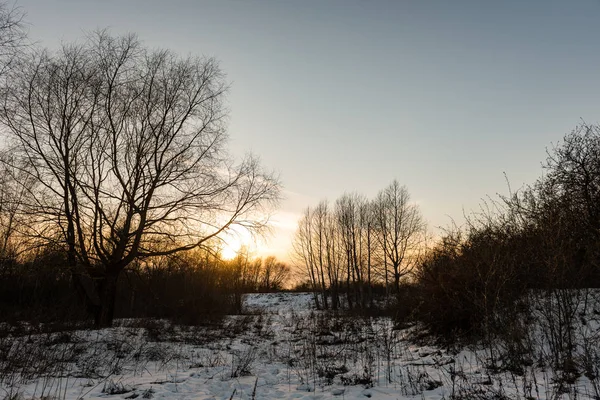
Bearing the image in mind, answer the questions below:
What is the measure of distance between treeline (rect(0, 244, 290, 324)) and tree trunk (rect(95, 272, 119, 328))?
1.57ft

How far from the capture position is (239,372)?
7641 mm

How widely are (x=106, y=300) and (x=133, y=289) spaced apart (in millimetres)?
1027

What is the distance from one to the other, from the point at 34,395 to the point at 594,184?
18.0 m

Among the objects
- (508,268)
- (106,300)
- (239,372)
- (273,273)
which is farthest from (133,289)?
(273,273)

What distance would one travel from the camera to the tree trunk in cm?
1305

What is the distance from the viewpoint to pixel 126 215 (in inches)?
524

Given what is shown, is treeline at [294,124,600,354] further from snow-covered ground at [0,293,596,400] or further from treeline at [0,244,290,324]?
treeline at [0,244,290,324]

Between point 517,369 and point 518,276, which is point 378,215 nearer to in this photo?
point 518,276

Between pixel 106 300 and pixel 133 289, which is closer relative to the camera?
pixel 106 300

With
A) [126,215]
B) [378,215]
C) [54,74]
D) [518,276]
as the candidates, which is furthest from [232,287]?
[518,276]

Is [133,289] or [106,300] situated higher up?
[133,289]

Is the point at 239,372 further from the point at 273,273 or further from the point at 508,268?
the point at 273,273

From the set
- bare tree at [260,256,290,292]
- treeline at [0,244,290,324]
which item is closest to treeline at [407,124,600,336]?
treeline at [0,244,290,324]

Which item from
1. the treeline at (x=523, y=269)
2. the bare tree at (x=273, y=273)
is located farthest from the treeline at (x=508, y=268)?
the bare tree at (x=273, y=273)
